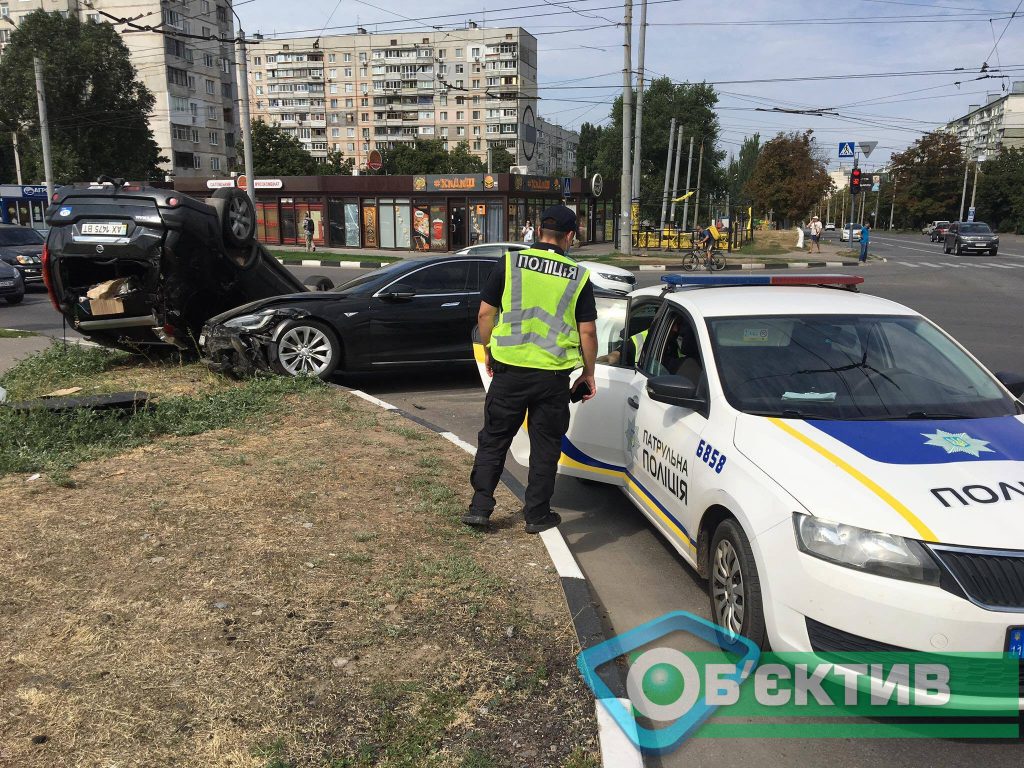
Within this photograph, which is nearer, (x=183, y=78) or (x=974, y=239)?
(x=974, y=239)

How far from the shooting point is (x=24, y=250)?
1998cm

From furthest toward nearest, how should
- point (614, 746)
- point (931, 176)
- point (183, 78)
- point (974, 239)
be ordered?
point (931, 176), point (183, 78), point (974, 239), point (614, 746)

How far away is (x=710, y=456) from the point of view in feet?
12.1

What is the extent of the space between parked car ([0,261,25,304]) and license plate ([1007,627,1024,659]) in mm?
19101

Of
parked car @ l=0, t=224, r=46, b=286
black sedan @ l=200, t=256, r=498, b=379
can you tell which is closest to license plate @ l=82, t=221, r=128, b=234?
black sedan @ l=200, t=256, r=498, b=379

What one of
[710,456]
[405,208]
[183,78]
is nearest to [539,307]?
[710,456]

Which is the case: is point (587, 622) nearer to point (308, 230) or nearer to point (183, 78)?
point (308, 230)

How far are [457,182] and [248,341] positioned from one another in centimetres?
2834

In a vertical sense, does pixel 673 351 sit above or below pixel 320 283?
above

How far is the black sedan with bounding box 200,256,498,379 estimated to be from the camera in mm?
8484

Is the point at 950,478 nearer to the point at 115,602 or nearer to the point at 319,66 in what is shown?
the point at 115,602

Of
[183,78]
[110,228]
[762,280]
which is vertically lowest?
[762,280]

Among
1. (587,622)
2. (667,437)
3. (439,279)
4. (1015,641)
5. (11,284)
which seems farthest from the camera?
(11,284)

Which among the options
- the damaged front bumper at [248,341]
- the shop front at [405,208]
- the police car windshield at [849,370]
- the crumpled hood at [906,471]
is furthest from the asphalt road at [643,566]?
the shop front at [405,208]
